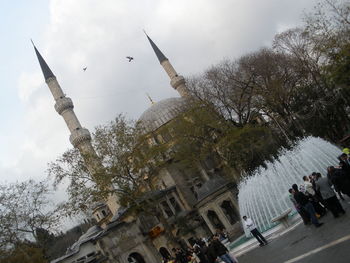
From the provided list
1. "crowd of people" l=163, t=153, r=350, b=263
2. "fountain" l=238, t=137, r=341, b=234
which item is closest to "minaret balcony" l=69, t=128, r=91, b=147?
"fountain" l=238, t=137, r=341, b=234

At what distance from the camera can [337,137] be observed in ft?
136

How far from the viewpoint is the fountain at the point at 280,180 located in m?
18.9

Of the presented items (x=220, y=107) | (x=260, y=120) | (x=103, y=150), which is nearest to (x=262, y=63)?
(x=220, y=107)

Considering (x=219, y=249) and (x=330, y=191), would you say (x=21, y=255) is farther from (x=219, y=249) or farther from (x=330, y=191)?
(x=330, y=191)

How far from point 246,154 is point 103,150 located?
1170 centimetres

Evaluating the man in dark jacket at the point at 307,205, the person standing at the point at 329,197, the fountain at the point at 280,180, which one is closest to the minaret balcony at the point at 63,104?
the fountain at the point at 280,180

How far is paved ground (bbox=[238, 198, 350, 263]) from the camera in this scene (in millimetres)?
8242

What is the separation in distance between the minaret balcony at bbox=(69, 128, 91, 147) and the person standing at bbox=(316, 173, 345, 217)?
34901mm

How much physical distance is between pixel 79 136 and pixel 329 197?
3537 centimetres

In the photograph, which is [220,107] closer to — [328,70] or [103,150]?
[328,70]

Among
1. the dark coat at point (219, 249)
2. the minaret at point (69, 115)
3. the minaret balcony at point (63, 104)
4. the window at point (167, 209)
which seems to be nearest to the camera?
the dark coat at point (219, 249)

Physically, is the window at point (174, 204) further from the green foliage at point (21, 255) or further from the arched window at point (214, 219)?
the green foliage at point (21, 255)

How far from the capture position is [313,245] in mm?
9805

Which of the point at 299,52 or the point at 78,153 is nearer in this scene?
the point at 78,153
